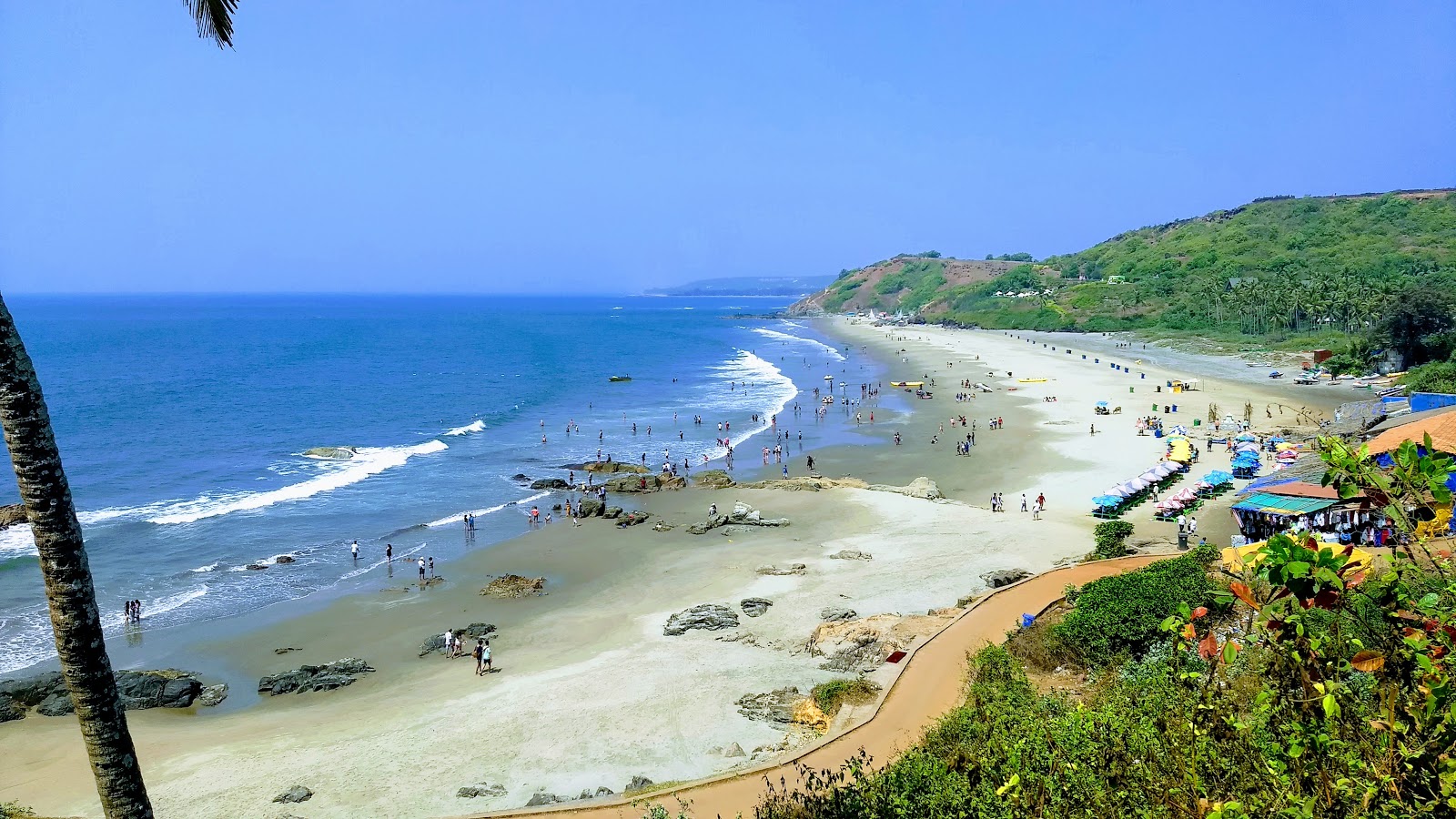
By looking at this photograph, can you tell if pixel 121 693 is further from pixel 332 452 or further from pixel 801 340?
pixel 801 340

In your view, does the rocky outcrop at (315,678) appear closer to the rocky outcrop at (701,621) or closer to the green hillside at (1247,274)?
the rocky outcrop at (701,621)

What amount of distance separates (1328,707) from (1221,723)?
4238 mm

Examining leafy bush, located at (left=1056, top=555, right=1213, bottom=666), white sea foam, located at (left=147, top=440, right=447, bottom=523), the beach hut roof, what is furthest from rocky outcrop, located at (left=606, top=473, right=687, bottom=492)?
the beach hut roof

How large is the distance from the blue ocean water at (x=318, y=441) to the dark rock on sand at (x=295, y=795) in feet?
35.5

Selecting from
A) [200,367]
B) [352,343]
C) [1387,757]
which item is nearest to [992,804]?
[1387,757]

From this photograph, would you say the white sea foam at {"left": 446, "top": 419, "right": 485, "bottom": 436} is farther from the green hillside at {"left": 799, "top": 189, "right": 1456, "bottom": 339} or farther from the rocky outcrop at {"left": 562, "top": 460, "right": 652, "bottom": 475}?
the green hillside at {"left": 799, "top": 189, "right": 1456, "bottom": 339}

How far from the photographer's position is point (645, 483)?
37906 millimetres

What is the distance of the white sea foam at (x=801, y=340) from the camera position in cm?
10038

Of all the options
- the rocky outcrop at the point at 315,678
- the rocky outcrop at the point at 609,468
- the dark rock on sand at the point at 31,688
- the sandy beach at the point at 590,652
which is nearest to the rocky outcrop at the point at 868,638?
the sandy beach at the point at 590,652

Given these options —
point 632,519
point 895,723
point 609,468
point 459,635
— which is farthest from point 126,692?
point 609,468

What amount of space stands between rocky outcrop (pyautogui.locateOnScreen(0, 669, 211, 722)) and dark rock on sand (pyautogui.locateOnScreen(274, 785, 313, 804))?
6.08 m

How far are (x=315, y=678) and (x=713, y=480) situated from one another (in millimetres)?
20518

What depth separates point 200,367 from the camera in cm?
8744

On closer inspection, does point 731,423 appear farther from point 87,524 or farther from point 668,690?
point 668,690
